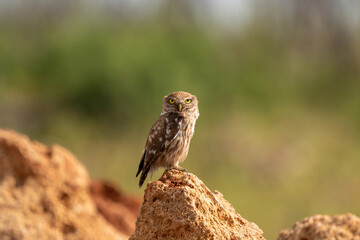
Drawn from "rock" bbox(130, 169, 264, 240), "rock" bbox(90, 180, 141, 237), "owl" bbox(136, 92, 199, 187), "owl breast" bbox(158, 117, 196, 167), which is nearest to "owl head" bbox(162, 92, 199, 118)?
"owl" bbox(136, 92, 199, 187)

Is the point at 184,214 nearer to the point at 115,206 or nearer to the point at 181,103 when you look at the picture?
the point at 181,103

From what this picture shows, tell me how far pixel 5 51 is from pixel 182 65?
22.6 feet

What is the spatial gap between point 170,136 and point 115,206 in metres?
4.40

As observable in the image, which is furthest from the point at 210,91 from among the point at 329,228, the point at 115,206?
the point at 329,228

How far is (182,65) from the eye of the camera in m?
27.1

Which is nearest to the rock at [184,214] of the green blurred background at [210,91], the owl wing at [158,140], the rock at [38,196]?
the owl wing at [158,140]

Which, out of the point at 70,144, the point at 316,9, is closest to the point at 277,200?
the point at 70,144

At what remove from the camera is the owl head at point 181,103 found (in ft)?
22.0

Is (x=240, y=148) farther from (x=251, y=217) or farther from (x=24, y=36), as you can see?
(x=24, y=36)

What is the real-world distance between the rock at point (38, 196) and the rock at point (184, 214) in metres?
2.96

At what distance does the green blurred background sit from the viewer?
2158 cm

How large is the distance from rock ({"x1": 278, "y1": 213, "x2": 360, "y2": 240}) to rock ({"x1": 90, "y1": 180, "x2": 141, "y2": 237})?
16.3 ft

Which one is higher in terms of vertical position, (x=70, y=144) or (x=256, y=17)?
(x=256, y=17)

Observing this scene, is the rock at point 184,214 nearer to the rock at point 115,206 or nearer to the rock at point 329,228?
the rock at point 329,228
